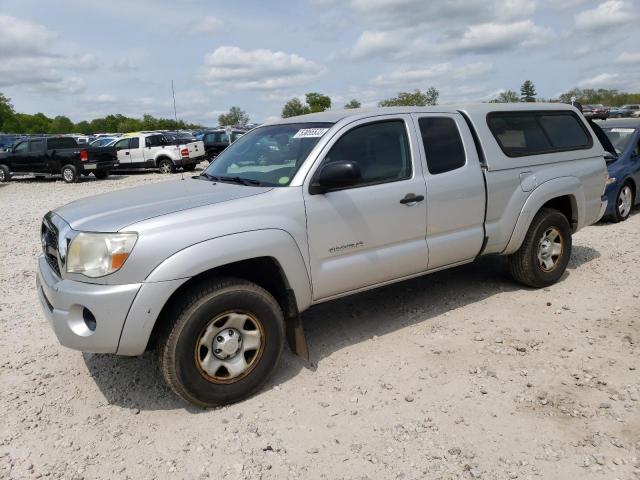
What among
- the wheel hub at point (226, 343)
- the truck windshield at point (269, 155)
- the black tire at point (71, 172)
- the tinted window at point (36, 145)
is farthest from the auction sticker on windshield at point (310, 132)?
the tinted window at point (36, 145)

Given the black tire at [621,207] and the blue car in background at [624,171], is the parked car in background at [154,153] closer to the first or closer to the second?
the blue car in background at [624,171]

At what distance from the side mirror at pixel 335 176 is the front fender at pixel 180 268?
46 cm

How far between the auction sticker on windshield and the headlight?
1.54m

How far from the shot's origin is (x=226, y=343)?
3.38m

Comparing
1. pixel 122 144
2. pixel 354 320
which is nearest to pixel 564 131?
pixel 354 320

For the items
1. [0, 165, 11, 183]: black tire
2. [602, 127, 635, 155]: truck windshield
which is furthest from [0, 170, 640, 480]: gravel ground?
[0, 165, 11, 183]: black tire

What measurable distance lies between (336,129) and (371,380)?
1.82 meters

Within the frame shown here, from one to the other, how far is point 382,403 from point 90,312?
1871 millimetres

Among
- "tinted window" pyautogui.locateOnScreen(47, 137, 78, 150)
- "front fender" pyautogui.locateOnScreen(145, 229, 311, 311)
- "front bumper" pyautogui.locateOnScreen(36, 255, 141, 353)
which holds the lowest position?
"front bumper" pyautogui.locateOnScreen(36, 255, 141, 353)

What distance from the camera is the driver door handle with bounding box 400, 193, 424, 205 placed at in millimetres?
4085

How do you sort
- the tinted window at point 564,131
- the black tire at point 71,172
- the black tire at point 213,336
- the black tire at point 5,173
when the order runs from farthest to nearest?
1. the black tire at point 5,173
2. the black tire at point 71,172
3. the tinted window at point 564,131
4. the black tire at point 213,336

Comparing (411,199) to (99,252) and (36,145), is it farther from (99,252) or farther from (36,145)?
(36,145)

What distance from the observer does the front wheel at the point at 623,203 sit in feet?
27.6

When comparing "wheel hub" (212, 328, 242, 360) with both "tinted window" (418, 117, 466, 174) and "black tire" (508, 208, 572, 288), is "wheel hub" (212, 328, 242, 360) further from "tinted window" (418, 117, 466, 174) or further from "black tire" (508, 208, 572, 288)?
"black tire" (508, 208, 572, 288)
